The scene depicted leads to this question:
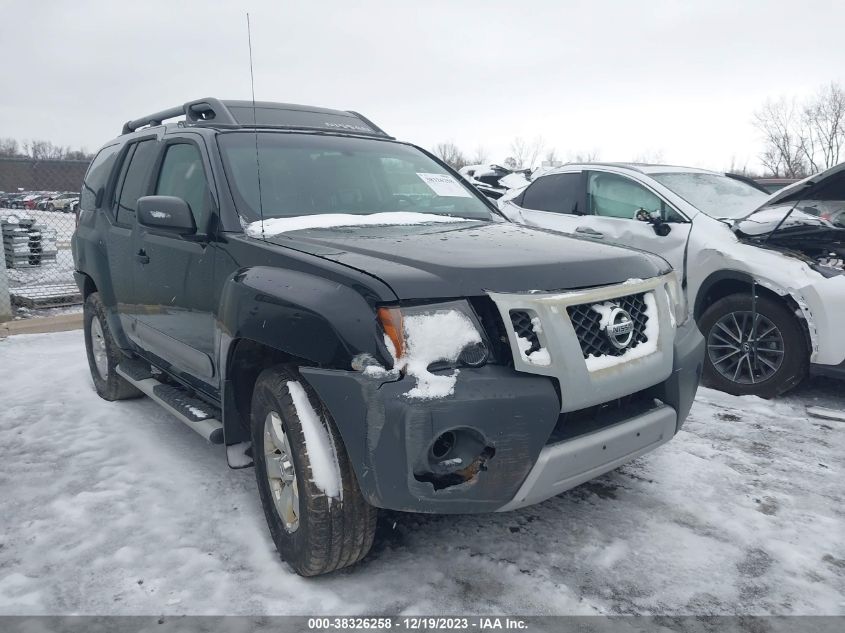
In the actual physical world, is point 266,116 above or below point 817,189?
above

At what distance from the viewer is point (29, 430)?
4102 mm

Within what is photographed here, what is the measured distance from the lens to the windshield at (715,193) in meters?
5.38

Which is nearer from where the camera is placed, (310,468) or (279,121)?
(310,468)

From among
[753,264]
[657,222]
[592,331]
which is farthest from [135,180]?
[753,264]

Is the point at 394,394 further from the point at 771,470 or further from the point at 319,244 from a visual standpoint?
the point at 771,470

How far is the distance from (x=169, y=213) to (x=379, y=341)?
1.40 meters

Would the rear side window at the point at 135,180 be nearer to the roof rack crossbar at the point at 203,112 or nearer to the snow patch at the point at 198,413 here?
the roof rack crossbar at the point at 203,112

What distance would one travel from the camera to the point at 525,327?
2.18 m

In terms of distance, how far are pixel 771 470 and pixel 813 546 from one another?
80 centimetres

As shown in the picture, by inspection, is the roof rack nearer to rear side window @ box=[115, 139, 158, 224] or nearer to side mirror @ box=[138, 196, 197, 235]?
rear side window @ box=[115, 139, 158, 224]

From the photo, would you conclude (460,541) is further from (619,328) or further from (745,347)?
(745,347)

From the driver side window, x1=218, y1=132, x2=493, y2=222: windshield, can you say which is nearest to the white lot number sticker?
x1=218, y1=132, x2=493, y2=222: windshield

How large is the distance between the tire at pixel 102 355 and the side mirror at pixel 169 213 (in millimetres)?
1754

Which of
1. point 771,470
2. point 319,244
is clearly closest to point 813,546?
Answer: point 771,470
